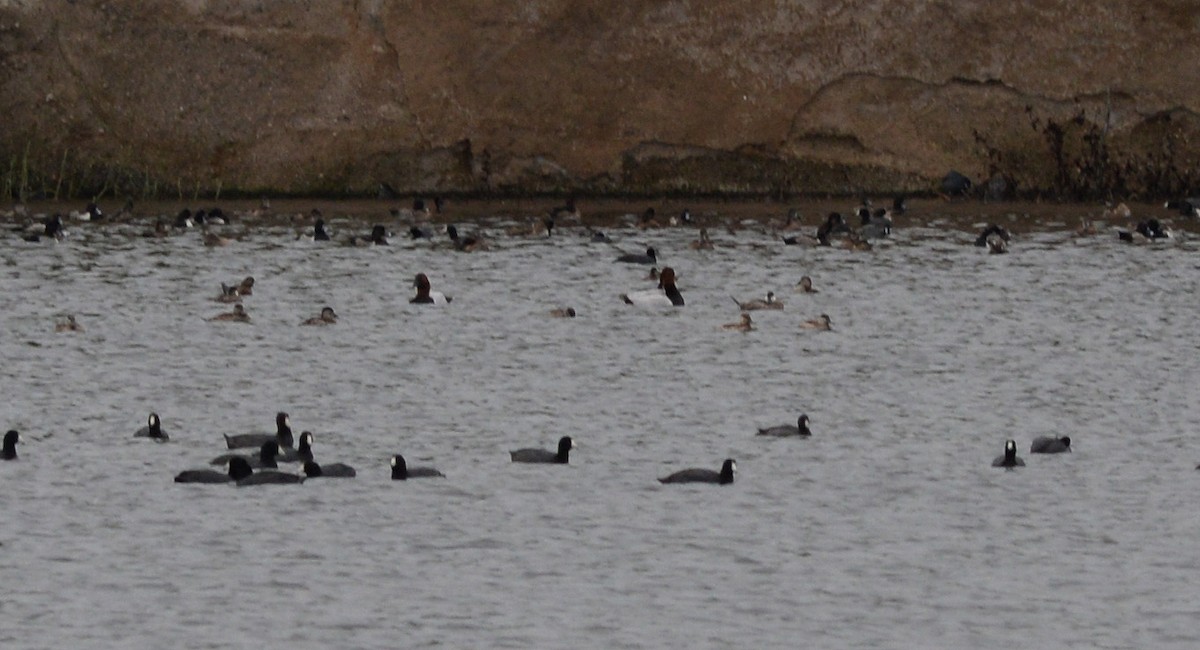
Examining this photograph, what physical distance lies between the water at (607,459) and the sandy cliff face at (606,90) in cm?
809

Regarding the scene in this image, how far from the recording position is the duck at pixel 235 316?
946 inches

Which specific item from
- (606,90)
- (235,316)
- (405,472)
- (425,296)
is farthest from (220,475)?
(606,90)

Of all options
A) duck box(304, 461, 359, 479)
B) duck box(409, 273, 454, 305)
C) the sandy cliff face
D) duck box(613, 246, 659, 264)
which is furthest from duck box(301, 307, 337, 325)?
the sandy cliff face

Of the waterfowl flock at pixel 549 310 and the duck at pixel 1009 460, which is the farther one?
the duck at pixel 1009 460

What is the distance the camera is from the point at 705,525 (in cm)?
1484

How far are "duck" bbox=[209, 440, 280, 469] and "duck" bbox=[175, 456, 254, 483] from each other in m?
0.30

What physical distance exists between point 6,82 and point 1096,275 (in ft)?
55.0

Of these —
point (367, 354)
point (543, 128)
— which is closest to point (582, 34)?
point (543, 128)

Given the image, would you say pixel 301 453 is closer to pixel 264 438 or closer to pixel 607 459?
pixel 264 438

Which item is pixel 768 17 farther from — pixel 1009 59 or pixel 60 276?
pixel 60 276

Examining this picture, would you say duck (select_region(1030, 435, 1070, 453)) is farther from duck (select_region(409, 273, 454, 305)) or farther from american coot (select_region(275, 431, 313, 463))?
duck (select_region(409, 273, 454, 305))

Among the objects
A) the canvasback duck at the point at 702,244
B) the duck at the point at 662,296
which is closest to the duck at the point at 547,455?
the duck at the point at 662,296

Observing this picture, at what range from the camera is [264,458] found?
1642 cm

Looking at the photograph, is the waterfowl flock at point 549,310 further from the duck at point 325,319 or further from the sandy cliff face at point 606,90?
the sandy cliff face at point 606,90
